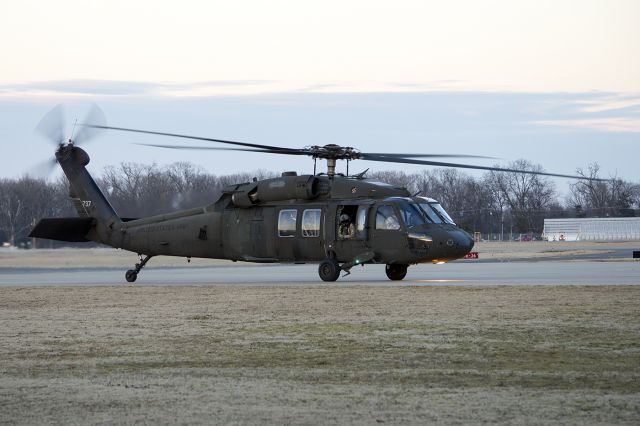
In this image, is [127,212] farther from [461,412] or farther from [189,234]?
[461,412]

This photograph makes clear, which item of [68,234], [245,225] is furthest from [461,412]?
[68,234]

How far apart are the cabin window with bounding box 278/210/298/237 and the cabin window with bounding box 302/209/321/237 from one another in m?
0.35

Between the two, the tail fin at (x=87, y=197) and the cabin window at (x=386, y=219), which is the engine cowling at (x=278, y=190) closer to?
the cabin window at (x=386, y=219)

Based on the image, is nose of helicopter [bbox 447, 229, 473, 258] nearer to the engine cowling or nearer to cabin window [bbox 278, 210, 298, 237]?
the engine cowling

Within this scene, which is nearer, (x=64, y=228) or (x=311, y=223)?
(x=311, y=223)

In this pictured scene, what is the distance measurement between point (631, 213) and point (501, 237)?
24394 millimetres

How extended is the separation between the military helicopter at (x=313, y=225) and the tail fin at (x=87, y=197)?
4.9 inches

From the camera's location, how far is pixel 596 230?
138 meters

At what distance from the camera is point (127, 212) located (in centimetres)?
4209

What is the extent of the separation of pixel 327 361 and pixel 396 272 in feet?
63.6

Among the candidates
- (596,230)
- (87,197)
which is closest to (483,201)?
(596,230)

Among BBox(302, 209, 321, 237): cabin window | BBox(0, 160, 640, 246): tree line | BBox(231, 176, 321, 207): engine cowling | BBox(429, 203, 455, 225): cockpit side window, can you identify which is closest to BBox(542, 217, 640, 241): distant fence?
BBox(0, 160, 640, 246): tree line

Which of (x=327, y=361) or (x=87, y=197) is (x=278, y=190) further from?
(x=327, y=361)

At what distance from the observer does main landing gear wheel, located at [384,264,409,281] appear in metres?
31.7
